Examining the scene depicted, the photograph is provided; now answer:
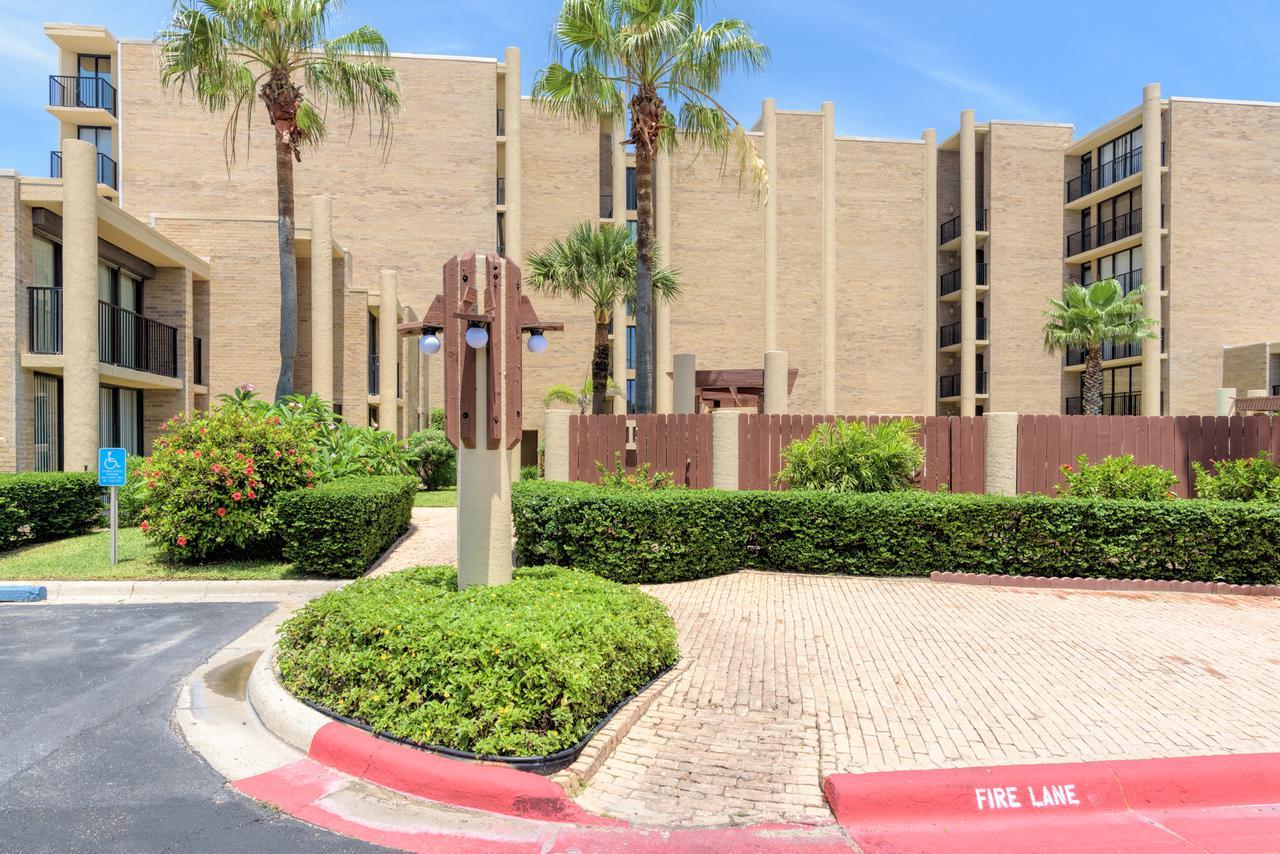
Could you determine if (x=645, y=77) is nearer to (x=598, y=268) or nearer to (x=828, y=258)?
(x=598, y=268)

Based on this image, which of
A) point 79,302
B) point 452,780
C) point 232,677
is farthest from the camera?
point 79,302

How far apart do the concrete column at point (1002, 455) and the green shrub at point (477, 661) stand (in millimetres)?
7408

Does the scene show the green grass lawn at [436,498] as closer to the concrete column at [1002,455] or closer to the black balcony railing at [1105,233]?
the concrete column at [1002,455]

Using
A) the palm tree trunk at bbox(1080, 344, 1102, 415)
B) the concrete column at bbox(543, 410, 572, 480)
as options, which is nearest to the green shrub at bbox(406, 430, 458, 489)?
the concrete column at bbox(543, 410, 572, 480)

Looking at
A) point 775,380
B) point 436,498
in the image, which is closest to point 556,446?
point 775,380

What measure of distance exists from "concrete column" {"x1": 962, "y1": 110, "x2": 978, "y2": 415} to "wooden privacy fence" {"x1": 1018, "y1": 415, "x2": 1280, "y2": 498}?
2361cm

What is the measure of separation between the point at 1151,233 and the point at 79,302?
3825cm

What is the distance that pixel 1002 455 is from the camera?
11.4 metres

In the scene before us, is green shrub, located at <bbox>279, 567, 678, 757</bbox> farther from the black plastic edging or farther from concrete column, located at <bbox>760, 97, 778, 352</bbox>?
concrete column, located at <bbox>760, 97, 778, 352</bbox>

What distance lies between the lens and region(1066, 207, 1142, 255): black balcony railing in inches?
1326

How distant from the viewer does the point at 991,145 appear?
117ft

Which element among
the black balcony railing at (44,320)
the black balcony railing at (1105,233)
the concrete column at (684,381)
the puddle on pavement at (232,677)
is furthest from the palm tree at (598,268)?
the black balcony railing at (1105,233)

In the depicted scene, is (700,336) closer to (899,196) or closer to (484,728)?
(899,196)

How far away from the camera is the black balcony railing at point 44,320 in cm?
1460
